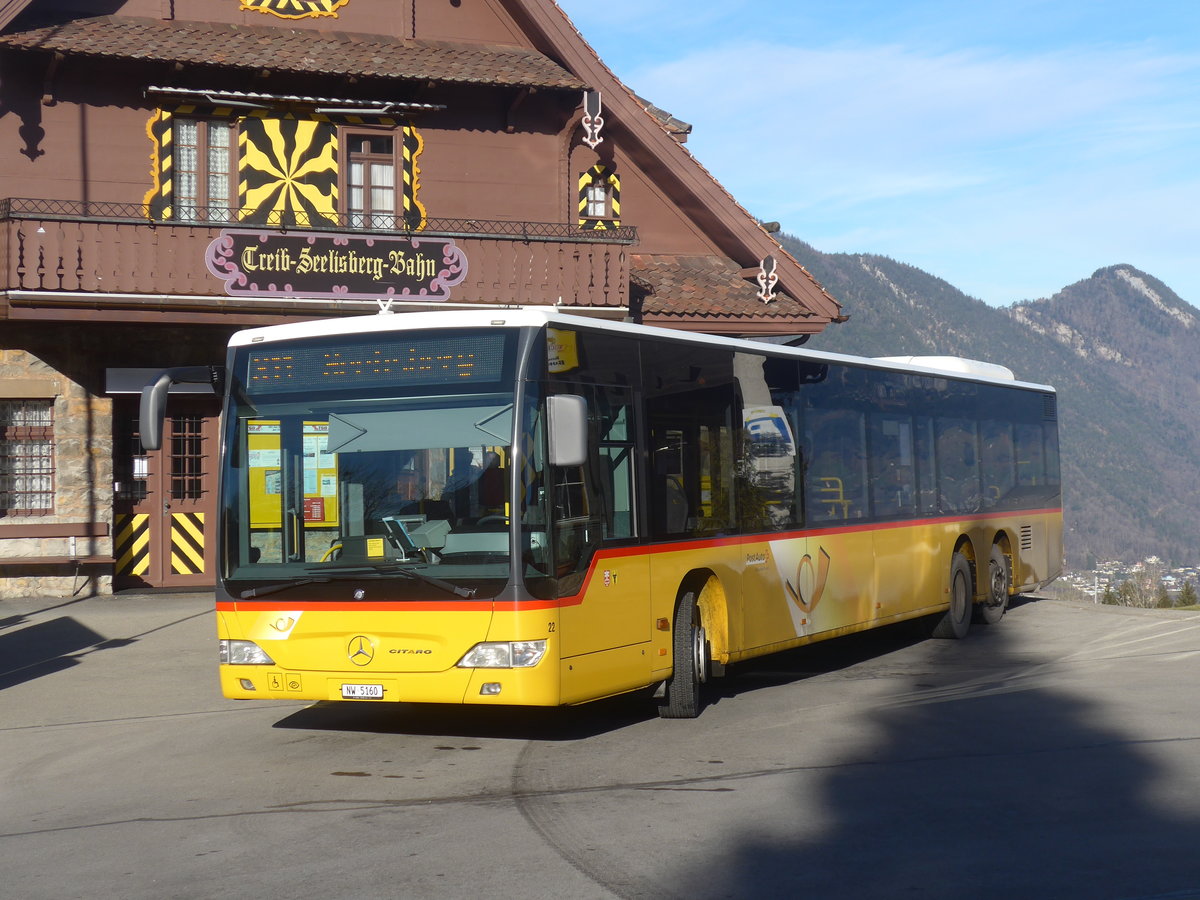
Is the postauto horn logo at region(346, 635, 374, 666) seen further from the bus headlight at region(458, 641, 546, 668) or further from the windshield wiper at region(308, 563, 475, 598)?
the bus headlight at region(458, 641, 546, 668)

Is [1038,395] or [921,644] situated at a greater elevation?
[1038,395]

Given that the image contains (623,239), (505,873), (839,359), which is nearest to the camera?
(505,873)

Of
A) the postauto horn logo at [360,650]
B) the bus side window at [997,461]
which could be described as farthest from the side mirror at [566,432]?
the bus side window at [997,461]

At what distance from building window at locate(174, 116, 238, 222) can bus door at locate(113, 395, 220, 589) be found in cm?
274

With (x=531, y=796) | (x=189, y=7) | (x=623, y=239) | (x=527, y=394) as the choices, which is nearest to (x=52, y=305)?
(x=189, y=7)

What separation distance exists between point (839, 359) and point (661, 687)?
4.17 metres

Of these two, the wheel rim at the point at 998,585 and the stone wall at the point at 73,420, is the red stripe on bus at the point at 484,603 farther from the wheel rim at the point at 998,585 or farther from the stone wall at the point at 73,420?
the stone wall at the point at 73,420

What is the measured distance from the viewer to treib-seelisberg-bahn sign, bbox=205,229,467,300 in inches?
745

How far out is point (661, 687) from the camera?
10336mm

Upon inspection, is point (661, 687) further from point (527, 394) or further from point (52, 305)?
point (52, 305)

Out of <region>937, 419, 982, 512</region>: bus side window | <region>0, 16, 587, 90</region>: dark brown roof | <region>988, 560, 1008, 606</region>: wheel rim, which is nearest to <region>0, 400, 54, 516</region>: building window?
<region>0, 16, 587, 90</region>: dark brown roof

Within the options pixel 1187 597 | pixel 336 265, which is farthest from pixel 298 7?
pixel 1187 597

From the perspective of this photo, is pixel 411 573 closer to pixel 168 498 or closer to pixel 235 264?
pixel 235 264

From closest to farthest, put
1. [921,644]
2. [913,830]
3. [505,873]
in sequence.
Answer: [505,873]
[913,830]
[921,644]
